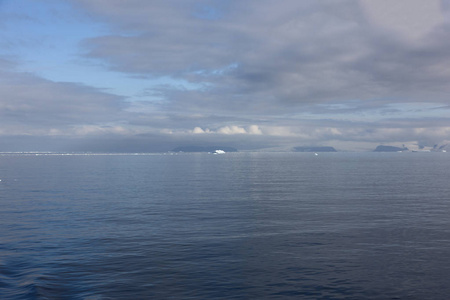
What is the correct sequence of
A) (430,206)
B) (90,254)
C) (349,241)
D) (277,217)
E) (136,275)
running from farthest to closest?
(430,206), (277,217), (349,241), (90,254), (136,275)

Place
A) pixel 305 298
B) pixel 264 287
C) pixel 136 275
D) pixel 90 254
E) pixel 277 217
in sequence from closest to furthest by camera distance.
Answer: pixel 305 298 < pixel 264 287 < pixel 136 275 < pixel 90 254 < pixel 277 217

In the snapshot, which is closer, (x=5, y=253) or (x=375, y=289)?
(x=375, y=289)

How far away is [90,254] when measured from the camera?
32250mm

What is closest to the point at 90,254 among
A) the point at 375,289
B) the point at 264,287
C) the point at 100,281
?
the point at 100,281

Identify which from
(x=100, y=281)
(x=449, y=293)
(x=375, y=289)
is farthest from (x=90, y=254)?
(x=449, y=293)

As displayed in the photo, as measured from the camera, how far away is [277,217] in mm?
48312

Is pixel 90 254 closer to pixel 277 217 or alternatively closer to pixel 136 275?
pixel 136 275

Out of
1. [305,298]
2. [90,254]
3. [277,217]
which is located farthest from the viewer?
[277,217]

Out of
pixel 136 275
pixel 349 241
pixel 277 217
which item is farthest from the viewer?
pixel 277 217

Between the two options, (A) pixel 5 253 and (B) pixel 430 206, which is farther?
(B) pixel 430 206

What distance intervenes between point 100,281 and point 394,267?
22.1 meters

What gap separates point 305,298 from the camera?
2300 centimetres

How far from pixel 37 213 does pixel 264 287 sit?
135ft

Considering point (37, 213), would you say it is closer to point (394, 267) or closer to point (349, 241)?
point (349, 241)
